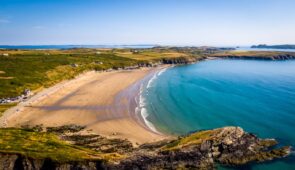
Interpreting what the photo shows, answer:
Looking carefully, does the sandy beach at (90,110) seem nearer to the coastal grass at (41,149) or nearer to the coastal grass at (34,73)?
the coastal grass at (34,73)

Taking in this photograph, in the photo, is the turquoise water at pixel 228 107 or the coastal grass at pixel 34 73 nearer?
the turquoise water at pixel 228 107

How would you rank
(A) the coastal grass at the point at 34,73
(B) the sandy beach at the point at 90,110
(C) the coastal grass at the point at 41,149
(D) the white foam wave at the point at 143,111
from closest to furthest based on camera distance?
(C) the coastal grass at the point at 41,149
(B) the sandy beach at the point at 90,110
(D) the white foam wave at the point at 143,111
(A) the coastal grass at the point at 34,73

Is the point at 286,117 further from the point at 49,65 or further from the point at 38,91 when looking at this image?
the point at 49,65

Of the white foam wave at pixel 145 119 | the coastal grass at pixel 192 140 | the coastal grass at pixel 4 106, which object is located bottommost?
the white foam wave at pixel 145 119

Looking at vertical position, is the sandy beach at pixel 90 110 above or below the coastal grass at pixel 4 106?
below

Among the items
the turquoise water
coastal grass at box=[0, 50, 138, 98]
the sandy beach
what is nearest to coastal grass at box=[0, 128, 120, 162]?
the sandy beach

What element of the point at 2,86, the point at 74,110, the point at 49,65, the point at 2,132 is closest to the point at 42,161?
the point at 2,132

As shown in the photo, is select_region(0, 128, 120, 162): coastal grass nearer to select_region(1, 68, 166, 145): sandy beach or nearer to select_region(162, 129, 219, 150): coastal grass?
select_region(162, 129, 219, 150): coastal grass

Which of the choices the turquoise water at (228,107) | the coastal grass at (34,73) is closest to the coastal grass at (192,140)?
A: the turquoise water at (228,107)
